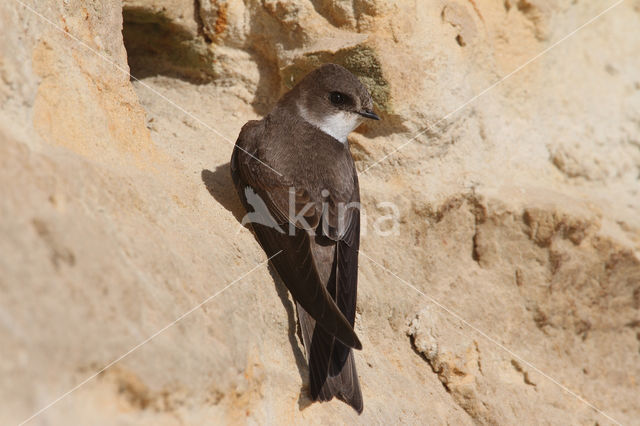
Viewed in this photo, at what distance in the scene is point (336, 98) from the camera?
2.60 metres

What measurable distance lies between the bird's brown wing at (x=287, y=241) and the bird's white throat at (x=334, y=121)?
245 millimetres

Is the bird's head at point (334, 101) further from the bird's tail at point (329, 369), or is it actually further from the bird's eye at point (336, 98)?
the bird's tail at point (329, 369)

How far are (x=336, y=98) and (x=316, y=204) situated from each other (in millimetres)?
532

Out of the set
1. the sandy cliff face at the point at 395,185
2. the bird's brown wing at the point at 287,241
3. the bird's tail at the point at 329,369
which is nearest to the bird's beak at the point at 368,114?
the sandy cliff face at the point at 395,185

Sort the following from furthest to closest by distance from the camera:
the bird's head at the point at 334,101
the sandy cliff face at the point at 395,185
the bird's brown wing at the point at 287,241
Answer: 1. the bird's head at the point at 334,101
2. the bird's brown wing at the point at 287,241
3. the sandy cliff face at the point at 395,185

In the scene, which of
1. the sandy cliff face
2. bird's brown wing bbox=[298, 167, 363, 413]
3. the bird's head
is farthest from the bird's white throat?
bird's brown wing bbox=[298, 167, 363, 413]

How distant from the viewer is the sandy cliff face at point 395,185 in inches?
62.5

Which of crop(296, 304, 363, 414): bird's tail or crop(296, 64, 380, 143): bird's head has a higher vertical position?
crop(296, 64, 380, 143): bird's head

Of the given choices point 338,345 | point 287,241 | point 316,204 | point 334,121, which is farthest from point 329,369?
point 334,121

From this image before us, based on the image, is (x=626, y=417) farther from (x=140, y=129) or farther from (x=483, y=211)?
(x=140, y=129)

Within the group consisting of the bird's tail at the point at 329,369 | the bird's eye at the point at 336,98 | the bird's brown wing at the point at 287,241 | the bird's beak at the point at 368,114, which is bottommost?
the bird's tail at the point at 329,369

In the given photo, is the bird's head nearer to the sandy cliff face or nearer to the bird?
the bird

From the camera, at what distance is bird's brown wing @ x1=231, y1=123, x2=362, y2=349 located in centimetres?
186

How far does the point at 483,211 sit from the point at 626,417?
3.34ft
